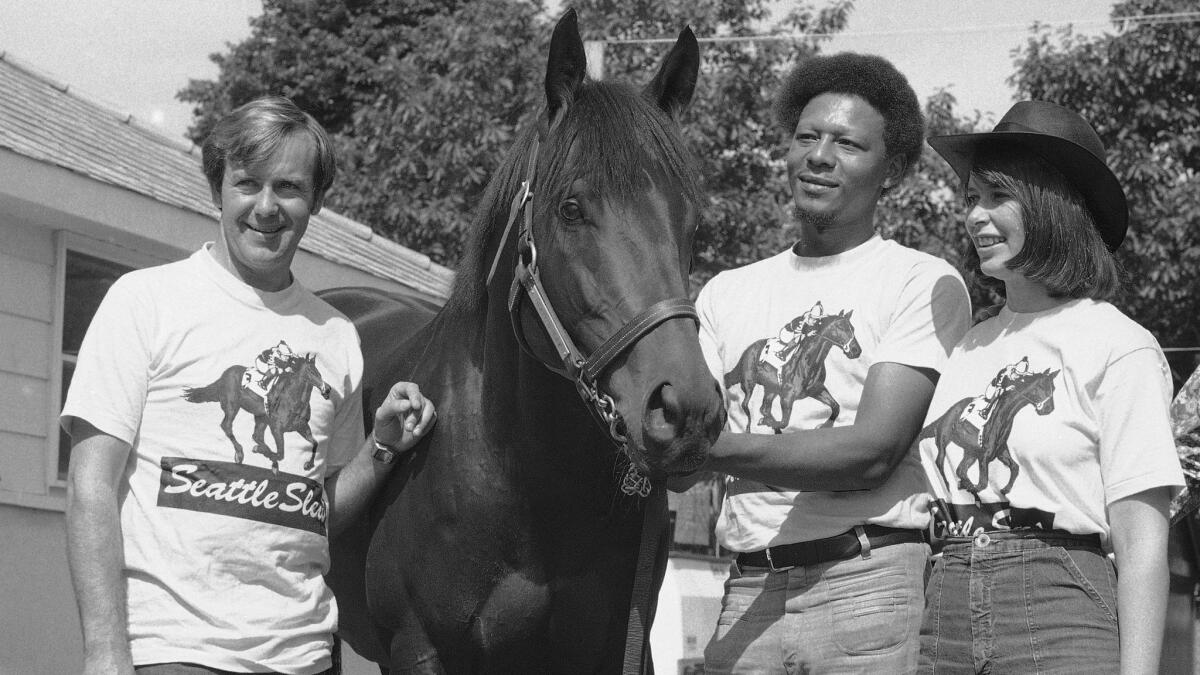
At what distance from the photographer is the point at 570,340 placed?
2615mm

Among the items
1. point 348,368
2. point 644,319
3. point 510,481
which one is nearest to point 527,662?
point 510,481

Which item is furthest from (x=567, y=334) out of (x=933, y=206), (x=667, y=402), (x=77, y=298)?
(x=933, y=206)

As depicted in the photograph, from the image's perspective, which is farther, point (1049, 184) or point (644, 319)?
point (1049, 184)

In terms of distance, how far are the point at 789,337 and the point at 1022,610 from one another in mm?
760

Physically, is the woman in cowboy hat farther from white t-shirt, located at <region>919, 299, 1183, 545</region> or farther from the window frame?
the window frame

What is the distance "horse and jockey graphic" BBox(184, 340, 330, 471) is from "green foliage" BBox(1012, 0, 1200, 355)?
10128mm

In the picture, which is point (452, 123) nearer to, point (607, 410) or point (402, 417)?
point (402, 417)

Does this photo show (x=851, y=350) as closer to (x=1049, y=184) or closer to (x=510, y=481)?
(x=1049, y=184)

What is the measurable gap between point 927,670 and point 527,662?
1.04 metres

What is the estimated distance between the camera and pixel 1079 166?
2.67m

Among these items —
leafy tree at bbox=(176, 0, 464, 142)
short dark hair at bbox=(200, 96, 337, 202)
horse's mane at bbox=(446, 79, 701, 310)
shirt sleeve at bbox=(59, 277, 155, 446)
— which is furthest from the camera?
leafy tree at bbox=(176, 0, 464, 142)

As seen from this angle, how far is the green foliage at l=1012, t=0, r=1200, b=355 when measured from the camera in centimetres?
1132

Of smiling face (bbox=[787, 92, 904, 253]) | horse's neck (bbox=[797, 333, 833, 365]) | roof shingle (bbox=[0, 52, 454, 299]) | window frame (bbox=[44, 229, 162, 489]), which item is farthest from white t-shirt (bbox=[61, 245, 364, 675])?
window frame (bbox=[44, 229, 162, 489])

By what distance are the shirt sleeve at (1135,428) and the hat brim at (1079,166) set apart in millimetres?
375
